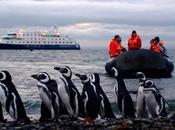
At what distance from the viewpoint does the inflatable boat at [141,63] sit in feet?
80.1

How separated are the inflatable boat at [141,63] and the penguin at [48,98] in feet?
43.9

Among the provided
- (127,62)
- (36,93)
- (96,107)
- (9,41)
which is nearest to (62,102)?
(96,107)

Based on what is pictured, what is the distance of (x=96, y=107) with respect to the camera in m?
11.3

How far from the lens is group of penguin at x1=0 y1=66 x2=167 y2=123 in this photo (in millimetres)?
10875

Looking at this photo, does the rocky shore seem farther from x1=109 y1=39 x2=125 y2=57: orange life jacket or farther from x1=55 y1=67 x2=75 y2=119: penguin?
x1=109 y1=39 x2=125 y2=57: orange life jacket

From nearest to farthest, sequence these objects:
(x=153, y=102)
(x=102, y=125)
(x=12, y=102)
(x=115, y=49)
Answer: (x=102, y=125) < (x=12, y=102) < (x=153, y=102) < (x=115, y=49)

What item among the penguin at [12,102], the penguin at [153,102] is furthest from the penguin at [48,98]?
the penguin at [153,102]

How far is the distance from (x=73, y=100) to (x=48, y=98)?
58 cm

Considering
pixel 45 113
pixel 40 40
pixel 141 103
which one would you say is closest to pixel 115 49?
pixel 141 103

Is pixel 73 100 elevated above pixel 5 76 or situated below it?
below

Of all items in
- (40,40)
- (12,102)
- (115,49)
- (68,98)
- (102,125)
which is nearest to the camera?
(102,125)

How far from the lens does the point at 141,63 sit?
2475 centimetres

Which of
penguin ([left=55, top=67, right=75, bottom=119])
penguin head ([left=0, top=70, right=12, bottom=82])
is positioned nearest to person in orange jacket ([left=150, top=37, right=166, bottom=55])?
penguin ([left=55, top=67, right=75, bottom=119])

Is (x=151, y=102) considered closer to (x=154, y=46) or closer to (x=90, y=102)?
(x=90, y=102)
